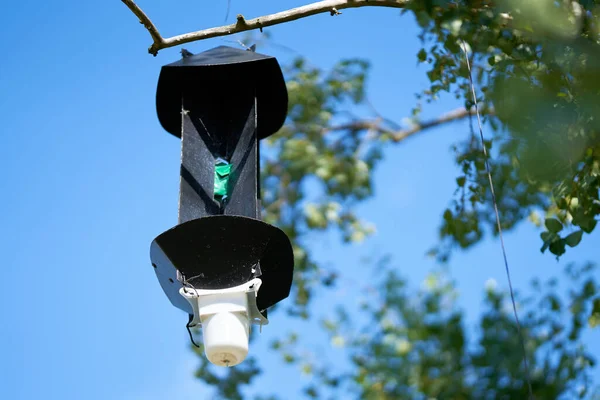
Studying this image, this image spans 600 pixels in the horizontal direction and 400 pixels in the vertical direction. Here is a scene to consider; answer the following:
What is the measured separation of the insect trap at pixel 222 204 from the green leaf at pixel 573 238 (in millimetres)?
1033

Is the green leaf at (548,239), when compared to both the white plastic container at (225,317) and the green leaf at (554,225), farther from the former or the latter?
the white plastic container at (225,317)

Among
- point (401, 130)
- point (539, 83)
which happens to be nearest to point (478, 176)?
point (539, 83)

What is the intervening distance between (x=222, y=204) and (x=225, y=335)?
0.52 m

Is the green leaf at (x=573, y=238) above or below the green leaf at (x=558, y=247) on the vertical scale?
above

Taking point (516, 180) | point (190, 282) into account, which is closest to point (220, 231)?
point (190, 282)

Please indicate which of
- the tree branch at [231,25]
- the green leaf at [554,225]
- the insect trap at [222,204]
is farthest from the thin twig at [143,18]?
the green leaf at [554,225]

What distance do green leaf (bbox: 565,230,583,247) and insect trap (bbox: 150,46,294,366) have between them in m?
1.03

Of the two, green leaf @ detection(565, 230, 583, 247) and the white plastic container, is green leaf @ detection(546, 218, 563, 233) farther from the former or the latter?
the white plastic container

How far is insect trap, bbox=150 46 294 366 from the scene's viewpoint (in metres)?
2.55

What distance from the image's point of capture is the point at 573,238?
3.16m

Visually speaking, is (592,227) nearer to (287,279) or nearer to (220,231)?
(287,279)

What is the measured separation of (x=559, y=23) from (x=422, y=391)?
3.56 meters

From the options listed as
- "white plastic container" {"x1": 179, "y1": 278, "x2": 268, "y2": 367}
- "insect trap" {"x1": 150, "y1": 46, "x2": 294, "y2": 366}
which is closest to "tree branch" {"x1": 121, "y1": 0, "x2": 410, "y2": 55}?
"insect trap" {"x1": 150, "y1": 46, "x2": 294, "y2": 366}

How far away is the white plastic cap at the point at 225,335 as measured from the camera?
2.48 metres
